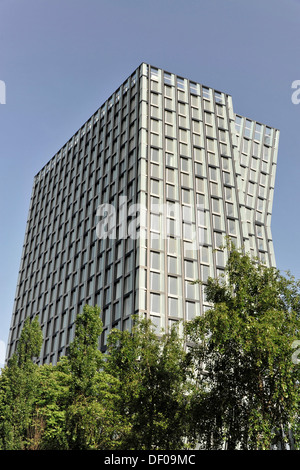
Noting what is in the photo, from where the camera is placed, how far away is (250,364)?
75.7 feet

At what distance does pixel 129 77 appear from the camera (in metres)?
76.8

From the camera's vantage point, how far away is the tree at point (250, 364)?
21781mm

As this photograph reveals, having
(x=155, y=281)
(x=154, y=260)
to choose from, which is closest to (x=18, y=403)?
(x=155, y=281)

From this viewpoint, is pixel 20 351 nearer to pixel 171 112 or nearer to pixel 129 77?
pixel 171 112

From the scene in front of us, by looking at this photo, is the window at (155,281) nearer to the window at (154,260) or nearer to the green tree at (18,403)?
the window at (154,260)

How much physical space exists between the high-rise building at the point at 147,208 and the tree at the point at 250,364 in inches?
1223

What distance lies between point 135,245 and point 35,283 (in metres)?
32.6

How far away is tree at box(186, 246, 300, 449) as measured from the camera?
21.8 meters

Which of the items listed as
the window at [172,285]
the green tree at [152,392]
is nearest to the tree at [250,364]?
the green tree at [152,392]

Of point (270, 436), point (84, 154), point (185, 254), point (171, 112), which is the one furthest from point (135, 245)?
point (270, 436)

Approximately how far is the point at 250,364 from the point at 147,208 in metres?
41.2

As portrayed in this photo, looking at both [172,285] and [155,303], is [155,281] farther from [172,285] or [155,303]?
[155,303]
